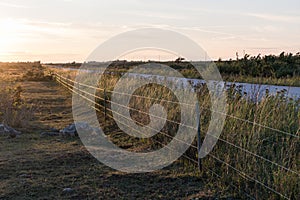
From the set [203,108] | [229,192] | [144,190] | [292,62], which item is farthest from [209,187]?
[292,62]

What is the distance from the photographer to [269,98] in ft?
22.0

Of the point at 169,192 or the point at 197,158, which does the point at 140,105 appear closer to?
the point at 197,158

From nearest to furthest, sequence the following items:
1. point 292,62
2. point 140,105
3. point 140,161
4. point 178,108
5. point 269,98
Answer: point 269,98, point 140,161, point 178,108, point 140,105, point 292,62

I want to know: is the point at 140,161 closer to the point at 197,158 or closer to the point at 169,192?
the point at 197,158

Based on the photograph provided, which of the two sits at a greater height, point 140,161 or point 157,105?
point 157,105

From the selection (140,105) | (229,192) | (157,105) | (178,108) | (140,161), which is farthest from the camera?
(140,105)

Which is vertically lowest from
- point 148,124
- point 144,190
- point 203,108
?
point 144,190

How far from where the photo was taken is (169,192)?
590 centimetres

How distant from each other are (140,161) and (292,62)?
84.6ft

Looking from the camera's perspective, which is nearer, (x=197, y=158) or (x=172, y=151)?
(x=197, y=158)

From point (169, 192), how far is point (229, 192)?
2.82 ft

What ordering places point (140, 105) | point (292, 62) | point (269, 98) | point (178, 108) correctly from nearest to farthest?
point (269, 98), point (178, 108), point (140, 105), point (292, 62)

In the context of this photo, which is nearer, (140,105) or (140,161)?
(140,161)

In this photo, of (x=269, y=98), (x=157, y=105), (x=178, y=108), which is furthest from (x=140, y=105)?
(x=269, y=98)
